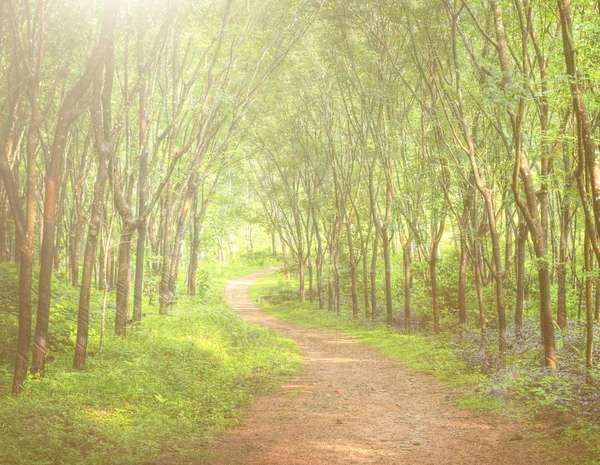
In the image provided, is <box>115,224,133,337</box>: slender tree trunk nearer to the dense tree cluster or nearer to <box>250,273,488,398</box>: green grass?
the dense tree cluster

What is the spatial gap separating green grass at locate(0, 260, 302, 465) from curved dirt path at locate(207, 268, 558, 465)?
561 millimetres

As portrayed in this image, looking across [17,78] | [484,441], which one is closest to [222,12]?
[17,78]

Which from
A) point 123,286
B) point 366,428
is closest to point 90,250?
point 123,286

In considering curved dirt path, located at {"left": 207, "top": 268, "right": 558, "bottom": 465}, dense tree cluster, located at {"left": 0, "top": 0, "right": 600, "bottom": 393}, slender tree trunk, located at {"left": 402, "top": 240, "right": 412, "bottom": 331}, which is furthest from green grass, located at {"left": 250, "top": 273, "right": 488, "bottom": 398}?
dense tree cluster, located at {"left": 0, "top": 0, "right": 600, "bottom": 393}

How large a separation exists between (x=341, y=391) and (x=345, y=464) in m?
3.96

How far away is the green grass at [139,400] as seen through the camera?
580 cm

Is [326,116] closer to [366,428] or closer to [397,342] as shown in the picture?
[397,342]

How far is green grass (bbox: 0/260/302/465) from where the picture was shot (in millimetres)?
5801

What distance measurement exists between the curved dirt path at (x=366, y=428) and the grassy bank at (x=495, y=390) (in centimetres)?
30

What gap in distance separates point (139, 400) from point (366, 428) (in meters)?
3.72

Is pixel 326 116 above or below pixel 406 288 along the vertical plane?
above

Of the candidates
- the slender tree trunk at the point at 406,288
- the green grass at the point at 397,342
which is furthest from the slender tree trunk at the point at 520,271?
the slender tree trunk at the point at 406,288

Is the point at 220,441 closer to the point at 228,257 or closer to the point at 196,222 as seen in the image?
the point at 196,222

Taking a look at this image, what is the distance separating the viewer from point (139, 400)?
799 centimetres
